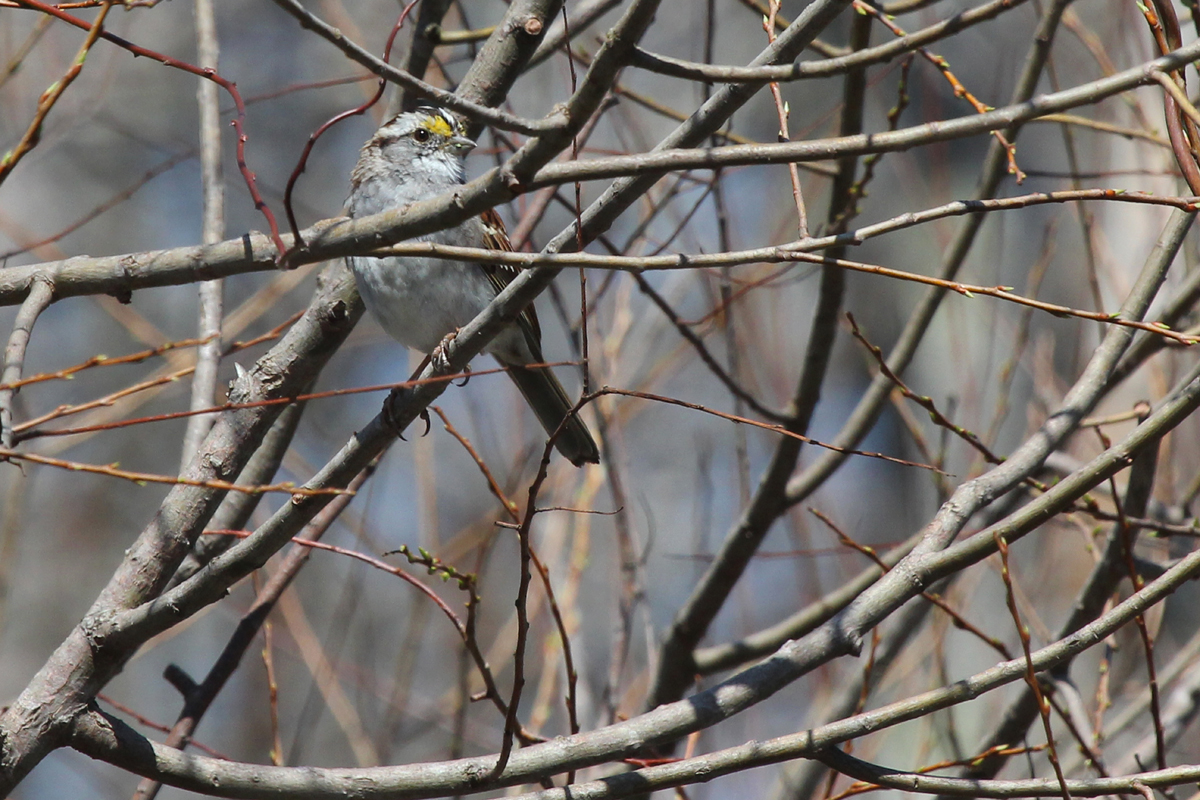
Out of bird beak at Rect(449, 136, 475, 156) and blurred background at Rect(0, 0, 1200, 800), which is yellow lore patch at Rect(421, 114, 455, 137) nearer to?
bird beak at Rect(449, 136, 475, 156)

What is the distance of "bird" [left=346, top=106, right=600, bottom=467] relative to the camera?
399cm

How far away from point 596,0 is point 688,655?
7.84ft

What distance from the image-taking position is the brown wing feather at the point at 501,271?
4.52m

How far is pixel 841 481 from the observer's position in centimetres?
1045

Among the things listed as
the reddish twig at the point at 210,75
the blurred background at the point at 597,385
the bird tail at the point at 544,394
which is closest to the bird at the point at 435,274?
the bird tail at the point at 544,394

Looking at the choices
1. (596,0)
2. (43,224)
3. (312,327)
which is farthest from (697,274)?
(43,224)

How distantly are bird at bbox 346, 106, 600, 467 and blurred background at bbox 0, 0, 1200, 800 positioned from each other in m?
0.25

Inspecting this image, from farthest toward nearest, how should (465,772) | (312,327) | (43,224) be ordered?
1. (43,224)
2. (312,327)
3. (465,772)

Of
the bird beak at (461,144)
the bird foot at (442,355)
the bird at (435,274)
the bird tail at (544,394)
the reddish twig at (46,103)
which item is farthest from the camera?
the bird beak at (461,144)

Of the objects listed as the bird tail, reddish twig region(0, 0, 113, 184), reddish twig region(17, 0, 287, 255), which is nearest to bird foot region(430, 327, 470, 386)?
the bird tail

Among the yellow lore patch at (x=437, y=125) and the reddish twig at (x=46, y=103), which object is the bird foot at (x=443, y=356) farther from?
the reddish twig at (x=46, y=103)

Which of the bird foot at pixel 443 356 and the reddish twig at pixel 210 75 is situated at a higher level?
the bird foot at pixel 443 356

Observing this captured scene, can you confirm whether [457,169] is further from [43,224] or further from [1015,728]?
[43,224]

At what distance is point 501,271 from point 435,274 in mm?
429
